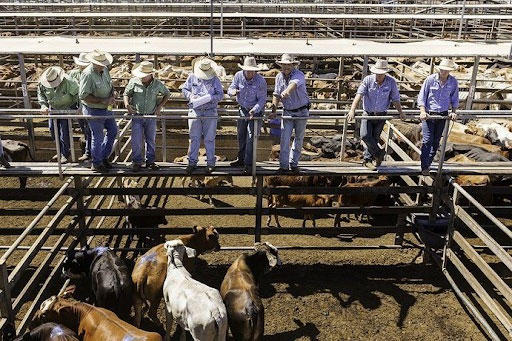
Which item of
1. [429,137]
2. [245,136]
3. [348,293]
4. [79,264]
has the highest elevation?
→ [429,137]

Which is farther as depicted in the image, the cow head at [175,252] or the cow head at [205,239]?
the cow head at [205,239]

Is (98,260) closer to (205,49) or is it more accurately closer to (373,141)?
(373,141)

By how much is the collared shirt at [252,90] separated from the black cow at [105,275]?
2.68 m

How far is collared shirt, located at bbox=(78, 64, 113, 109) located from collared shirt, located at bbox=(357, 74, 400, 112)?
A: 11.0 feet

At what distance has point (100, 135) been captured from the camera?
699 cm

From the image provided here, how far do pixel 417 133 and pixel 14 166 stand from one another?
303 inches

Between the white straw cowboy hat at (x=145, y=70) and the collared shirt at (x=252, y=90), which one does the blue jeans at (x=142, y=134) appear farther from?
the collared shirt at (x=252, y=90)

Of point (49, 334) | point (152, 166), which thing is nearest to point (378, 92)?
point (152, 166)

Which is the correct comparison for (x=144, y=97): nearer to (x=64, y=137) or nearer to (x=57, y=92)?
(x=57, y=92)

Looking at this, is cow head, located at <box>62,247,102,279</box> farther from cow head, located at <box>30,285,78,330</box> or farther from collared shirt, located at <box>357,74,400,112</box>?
collared shirt, located at <box>357,74,400,112</box>

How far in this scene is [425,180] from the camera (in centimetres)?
802

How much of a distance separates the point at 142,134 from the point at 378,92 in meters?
3.27

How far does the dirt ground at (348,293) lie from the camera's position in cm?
Result: 625

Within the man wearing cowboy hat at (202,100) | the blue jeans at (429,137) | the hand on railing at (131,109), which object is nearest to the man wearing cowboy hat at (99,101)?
the hand on railing at (131,109)
